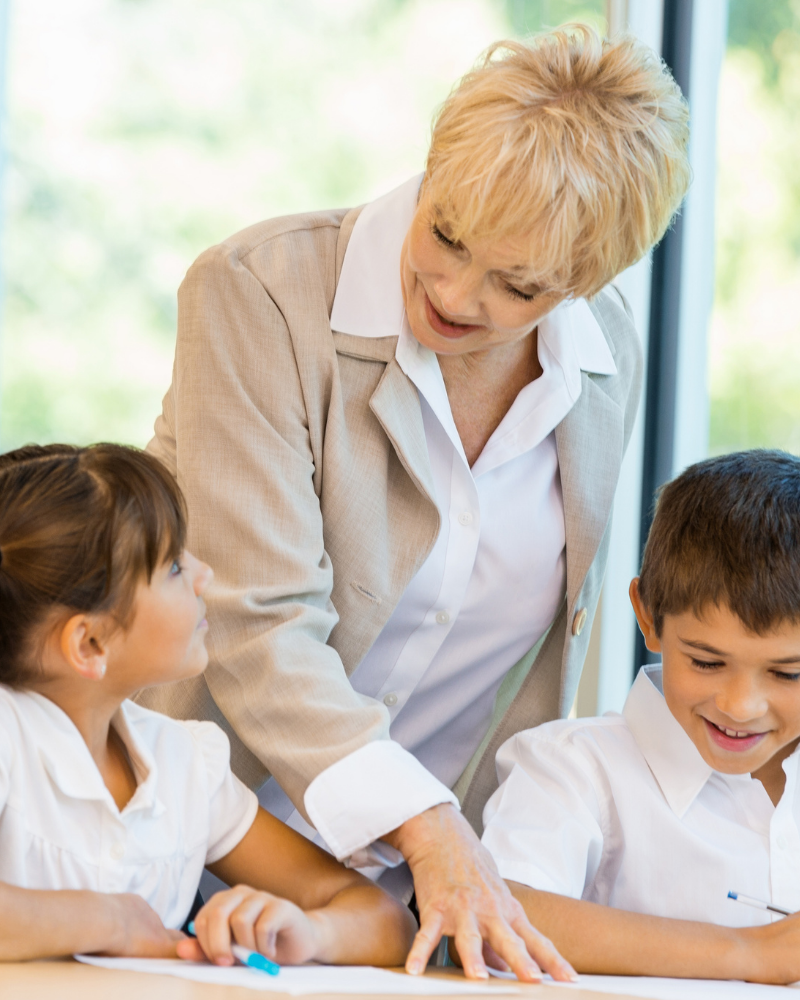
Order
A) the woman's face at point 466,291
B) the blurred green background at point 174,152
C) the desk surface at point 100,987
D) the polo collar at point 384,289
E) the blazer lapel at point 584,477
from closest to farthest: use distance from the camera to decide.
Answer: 1. the desk surface at point 100,987
2. the woman's face at point 466,291
3. the polo collar at point 384,289
4. the blazer lapel at point 584,477
5. the blurred green background at point 174,152

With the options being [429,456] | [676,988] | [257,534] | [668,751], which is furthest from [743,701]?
[257,534]

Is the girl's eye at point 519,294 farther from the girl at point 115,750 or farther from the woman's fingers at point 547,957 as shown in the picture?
the woman's fingers at point 547,957

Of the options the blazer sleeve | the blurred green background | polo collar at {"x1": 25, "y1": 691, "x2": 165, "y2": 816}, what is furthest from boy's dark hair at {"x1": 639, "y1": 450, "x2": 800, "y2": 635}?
the blurred green background

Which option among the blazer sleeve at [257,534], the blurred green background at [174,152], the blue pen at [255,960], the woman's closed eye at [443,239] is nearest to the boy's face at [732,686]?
the blazer sleeve at [257,534]

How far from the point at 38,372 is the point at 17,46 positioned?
686 mm

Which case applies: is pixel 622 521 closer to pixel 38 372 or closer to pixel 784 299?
pixel 784 299

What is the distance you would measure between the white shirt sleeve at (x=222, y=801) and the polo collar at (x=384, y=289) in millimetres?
505

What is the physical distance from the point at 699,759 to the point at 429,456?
1.60 feet

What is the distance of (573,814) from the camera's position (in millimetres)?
1339

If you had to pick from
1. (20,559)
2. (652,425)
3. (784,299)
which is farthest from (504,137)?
(652,425)

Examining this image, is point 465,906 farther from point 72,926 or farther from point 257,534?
point 257,534

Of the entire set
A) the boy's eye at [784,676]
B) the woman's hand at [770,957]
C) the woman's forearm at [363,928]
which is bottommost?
the woman's hand at [770,957]

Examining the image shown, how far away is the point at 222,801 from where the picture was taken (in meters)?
1.22

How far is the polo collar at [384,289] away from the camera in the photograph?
1.42m
